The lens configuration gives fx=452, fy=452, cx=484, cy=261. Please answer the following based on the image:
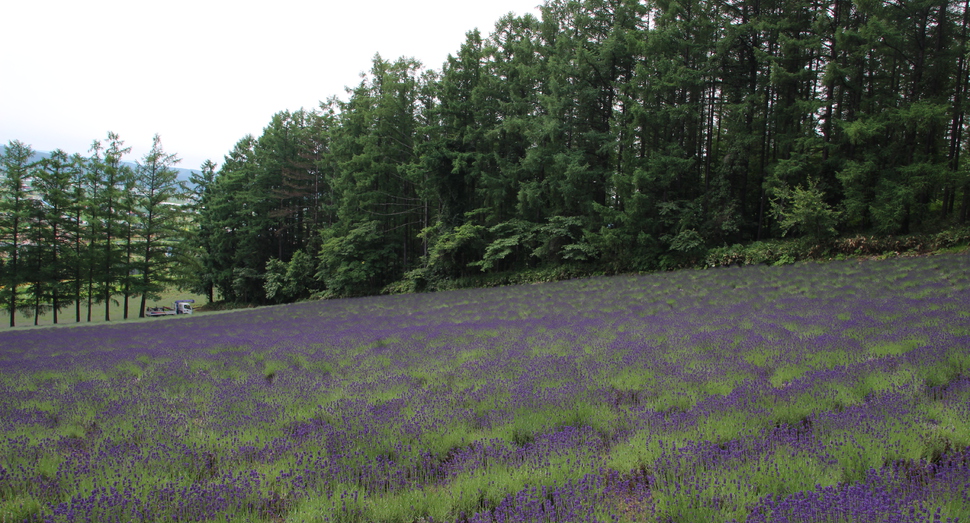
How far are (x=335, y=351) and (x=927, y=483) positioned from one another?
8.23m

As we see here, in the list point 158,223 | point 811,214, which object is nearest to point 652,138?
point 811,214

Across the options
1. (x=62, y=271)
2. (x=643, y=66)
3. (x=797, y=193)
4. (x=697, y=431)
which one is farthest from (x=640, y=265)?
(x=62, y=271)

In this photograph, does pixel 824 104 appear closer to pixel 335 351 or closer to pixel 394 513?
pixel 335 351

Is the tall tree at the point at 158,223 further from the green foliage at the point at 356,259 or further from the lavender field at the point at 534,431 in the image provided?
the lavender field at the point at 534,431

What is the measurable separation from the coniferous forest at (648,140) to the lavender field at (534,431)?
1592 cm

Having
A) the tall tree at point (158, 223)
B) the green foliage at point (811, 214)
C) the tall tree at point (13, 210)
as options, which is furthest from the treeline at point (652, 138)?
the tall tree at point (13, 210)

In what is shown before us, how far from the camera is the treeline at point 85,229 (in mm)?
30484

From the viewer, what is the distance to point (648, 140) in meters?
26.1

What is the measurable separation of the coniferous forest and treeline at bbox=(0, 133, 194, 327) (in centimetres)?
68

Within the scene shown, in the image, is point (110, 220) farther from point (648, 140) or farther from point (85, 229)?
point (648, 140)

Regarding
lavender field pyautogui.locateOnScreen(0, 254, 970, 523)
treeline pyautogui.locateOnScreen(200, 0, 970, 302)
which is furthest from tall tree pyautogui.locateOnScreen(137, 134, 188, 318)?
lavender field pyautogui.locateOnScreen(0, 254, 970, 523)

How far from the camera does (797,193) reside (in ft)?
62.9

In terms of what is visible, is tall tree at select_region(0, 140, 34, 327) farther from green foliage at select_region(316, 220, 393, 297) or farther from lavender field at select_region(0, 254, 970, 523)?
lavender field at select_region(0, 254, 970, 523)

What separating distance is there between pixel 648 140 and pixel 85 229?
3971 cm
